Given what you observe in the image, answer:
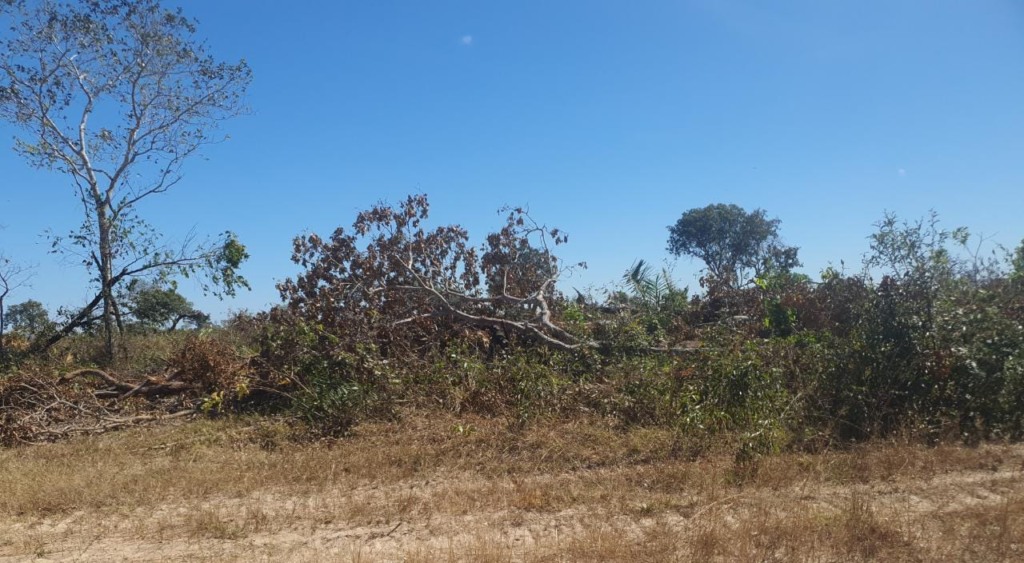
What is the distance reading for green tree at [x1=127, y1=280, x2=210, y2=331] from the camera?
12.9m

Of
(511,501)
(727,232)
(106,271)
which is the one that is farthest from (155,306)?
(727,232)

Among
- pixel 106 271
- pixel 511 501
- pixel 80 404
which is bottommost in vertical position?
pixel 511 501

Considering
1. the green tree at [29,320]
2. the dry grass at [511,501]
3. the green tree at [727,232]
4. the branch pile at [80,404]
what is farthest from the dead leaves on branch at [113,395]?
the green tree at [727,232]

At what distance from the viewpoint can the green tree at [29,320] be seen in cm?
1232

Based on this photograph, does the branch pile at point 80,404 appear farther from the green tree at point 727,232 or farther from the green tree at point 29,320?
the green tree at point 727,232

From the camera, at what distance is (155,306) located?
44.8 ft

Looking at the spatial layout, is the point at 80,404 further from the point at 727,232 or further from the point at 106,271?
the point at 727,232

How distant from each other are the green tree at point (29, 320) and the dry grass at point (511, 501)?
640 cm

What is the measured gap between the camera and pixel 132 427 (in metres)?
8.13

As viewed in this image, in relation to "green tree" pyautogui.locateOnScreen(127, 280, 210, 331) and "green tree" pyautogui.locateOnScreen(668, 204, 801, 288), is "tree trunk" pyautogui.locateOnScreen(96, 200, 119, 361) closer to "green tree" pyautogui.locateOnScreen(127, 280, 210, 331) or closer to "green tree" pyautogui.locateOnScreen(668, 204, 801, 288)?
"green tree" pyautogui.locateOnScreen(127, 280, 210, 331)

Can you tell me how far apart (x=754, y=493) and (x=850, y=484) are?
2.59 feet

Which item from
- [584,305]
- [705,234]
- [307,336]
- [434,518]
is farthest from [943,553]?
[705,234]

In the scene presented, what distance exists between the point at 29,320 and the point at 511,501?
11651mm

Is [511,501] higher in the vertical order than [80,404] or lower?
lower
